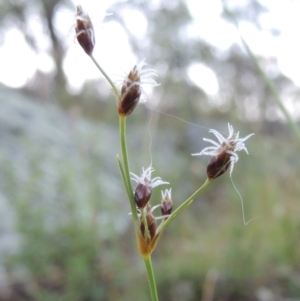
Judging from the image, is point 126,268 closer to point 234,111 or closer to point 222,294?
point 222,294

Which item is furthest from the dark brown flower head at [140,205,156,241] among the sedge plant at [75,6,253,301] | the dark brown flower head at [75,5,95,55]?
the dark brown flower head at [75,5,95,55]

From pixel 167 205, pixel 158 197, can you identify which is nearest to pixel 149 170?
pixel 167 205

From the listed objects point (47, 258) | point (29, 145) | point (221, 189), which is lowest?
A: point (221, 189)

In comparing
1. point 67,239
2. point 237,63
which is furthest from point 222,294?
point 237,63

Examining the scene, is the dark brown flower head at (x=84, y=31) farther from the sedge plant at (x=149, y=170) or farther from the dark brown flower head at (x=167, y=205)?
the dark brown flower head at (x=167, y=205)

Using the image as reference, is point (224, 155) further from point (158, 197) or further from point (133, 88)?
point (158, 197)

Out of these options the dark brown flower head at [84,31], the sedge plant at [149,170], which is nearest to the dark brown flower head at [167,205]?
the sedge plant at [149,170]

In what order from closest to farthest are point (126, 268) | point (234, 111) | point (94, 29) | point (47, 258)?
point (94, 29) < point (47, 258) < point (126, 268) < point (234, 111)
